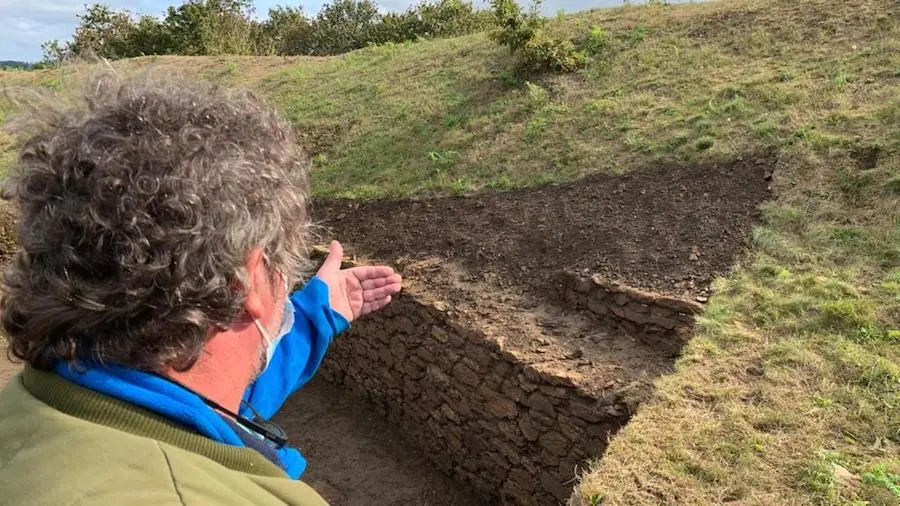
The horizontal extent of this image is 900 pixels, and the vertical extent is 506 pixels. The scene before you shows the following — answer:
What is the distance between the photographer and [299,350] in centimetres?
204

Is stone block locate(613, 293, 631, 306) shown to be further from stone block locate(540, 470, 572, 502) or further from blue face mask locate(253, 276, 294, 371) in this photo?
blue face mask locate(253, 276, 294, 371)

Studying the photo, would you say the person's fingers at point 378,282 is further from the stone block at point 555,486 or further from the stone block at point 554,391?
the stone block at point 555,486

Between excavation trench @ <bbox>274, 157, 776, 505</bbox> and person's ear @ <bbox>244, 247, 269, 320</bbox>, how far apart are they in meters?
2.72

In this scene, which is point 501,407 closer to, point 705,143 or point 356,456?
point 356,456

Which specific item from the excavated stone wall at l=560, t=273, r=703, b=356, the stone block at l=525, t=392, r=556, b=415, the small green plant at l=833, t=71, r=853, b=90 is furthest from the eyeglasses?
the small green plant at l=833, t=71, r=853, b=90

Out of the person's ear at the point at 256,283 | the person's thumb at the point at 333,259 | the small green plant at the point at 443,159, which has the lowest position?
the person's thumb at the point at 333,259

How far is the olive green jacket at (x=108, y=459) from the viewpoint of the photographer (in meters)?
0.90

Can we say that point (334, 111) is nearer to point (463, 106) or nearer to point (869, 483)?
point (463, 106)

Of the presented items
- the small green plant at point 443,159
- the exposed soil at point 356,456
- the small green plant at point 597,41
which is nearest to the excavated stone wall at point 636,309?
the exposed soil at point 356,456

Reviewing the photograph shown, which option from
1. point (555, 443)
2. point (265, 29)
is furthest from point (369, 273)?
point (265, 29)

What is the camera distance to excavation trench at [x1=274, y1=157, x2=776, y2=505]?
4.21 m

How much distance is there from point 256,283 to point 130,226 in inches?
11.8

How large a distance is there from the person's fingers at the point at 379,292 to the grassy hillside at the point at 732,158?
3.42ft

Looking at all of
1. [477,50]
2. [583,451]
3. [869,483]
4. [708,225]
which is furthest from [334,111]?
[869,483]
